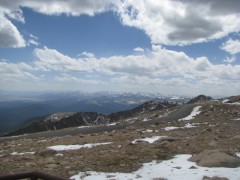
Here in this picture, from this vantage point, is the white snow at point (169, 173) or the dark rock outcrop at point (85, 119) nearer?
the white snow at point (169, 173)

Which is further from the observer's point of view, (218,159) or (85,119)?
(85,119)

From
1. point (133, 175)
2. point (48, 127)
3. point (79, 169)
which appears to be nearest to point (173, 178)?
point (133, 175)

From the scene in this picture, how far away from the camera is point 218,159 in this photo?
54.0 ft

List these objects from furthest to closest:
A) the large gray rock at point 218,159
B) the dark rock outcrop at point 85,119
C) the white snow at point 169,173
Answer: the dark rock outcrop at point 85,119
the large gray rock at point 218,159
the white snow at point 169,173

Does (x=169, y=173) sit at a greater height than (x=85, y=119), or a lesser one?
greater

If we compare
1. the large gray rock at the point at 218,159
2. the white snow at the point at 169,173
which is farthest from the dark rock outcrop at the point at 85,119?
the white snow at the point at 169,173

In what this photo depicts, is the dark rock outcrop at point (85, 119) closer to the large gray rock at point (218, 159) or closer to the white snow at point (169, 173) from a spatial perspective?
the large gray rock at point (218, 159)

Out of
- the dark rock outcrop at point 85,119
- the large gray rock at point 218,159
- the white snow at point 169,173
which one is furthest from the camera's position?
the dark rock outcrop at point 85,119

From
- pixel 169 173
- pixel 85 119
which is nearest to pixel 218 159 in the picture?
pixel 169 173

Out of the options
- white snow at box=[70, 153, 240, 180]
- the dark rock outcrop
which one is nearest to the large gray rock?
white snow at box=[70, 153, 240, 180]

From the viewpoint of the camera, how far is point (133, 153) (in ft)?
65.2

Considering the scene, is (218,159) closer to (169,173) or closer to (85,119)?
(169,173)

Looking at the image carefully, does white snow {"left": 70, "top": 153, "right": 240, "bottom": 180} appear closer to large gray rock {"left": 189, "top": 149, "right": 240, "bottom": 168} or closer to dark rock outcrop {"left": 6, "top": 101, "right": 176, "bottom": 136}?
large gray rock {"left": 189, "top": 149, "right": 240, "bottom": 168}

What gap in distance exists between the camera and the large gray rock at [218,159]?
1616 cm
